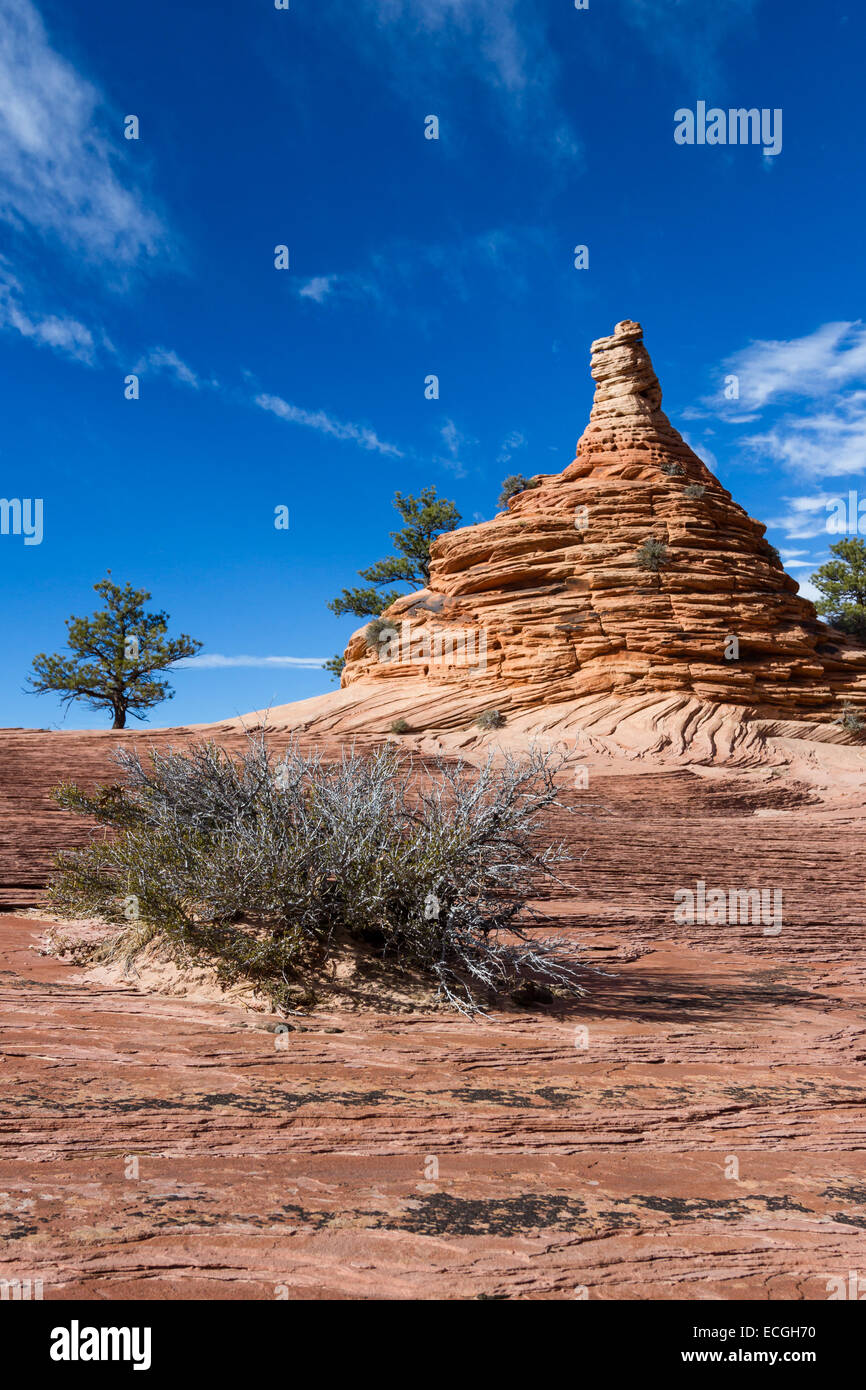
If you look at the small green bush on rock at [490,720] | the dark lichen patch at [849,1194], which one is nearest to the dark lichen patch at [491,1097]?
the dark lichen patch at [849,1194]

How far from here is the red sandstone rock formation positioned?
25672mm

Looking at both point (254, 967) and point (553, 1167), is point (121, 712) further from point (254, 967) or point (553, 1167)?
point (553, 1167)

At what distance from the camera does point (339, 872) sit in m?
6.34

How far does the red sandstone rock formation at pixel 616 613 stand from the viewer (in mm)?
25672

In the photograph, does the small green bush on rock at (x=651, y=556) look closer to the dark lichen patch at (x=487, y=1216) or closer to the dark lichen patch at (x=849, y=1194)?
the dark lichen patch at (x=849, y=1194)

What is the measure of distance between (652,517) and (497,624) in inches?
272

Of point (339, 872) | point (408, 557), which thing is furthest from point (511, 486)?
point (339, 872)

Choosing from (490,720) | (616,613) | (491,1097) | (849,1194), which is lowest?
(849,1194)

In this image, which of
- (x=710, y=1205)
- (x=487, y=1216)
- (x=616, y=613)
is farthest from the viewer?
(x=616, y=613)

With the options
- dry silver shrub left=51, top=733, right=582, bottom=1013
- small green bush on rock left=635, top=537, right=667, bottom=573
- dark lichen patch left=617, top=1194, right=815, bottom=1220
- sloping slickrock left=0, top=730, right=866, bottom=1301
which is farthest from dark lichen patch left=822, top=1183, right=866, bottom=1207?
small green bush on rock left=635, top=537, right=667, bottom=573

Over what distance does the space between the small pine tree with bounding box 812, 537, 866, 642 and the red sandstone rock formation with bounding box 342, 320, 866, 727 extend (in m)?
7.05

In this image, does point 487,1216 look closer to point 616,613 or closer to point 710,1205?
point 710,1205

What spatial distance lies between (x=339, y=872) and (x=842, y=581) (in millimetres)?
36491
